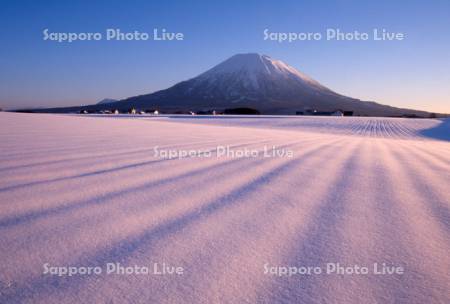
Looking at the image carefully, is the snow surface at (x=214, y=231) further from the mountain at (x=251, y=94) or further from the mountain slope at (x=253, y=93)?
the mountain slope at (x=253, y=93)

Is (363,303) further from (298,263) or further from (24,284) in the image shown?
(24,284)

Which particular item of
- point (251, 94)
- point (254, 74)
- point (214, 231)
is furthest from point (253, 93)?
point (214, 231)

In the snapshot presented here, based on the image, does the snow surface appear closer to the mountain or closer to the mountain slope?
the mountain

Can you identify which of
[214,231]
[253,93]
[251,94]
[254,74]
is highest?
[254,74]

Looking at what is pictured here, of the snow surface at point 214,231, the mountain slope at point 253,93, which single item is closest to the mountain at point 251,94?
the mountain slope at point 253,93

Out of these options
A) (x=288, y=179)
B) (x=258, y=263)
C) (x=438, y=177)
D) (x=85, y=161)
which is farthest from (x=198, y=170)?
(x=438, y=177)

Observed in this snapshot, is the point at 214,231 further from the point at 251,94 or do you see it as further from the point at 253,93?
the point at 253,93
